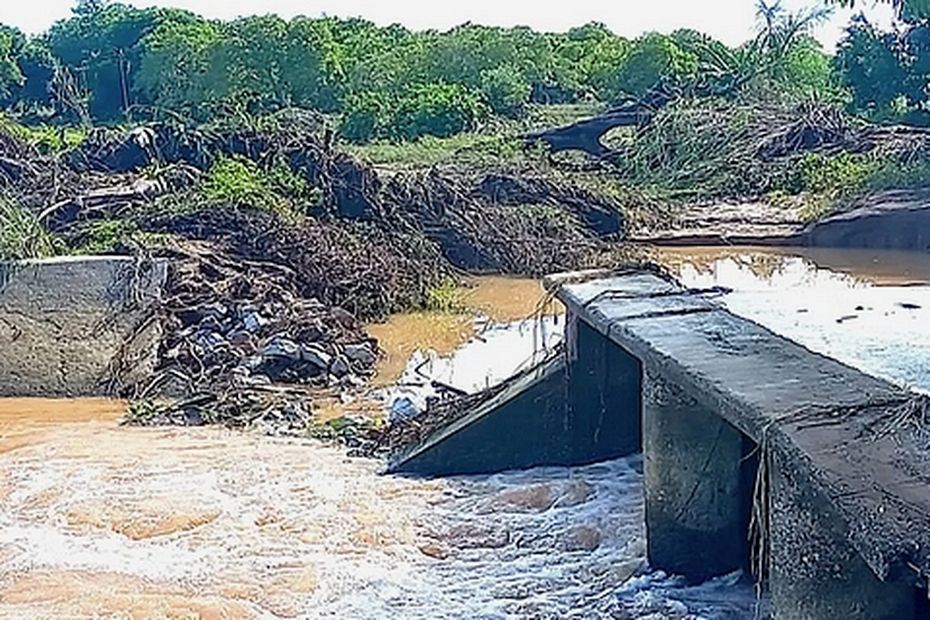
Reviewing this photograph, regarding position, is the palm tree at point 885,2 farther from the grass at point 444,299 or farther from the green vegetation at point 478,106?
the grass at point 444,299

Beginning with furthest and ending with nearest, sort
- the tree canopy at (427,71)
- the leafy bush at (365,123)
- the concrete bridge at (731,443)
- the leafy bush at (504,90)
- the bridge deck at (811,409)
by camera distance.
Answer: the leafy bush at (504,90)
the leafy bush at (365,123)
the tree canopy at (427,71)
the concrete bridge at (731,443)
the bridge deck at (811,409)

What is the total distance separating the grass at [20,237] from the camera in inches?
456

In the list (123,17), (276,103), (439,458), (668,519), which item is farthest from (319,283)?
(123,17)

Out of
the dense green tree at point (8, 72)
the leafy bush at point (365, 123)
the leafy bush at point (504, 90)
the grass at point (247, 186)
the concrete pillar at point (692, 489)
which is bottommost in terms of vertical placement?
the concrete pillar at point (692, 489)

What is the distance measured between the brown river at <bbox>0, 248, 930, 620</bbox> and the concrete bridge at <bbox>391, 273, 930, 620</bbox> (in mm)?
216

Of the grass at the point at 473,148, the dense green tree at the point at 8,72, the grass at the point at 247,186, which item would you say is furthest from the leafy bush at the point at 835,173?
the dense green tree at the point at 8,72

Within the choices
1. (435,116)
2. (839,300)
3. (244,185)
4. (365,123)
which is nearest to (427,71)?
(435,116)

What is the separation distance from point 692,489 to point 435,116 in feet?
91.6

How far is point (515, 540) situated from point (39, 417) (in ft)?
16.9

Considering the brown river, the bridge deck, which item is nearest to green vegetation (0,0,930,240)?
the brown river

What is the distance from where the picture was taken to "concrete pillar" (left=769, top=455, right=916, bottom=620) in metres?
3.95

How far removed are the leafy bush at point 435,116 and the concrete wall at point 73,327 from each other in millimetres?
21427

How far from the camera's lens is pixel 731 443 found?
599 centimetres

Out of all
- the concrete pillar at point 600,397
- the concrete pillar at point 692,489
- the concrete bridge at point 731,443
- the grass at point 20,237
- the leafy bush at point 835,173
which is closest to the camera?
the concrete bridge at point 731,443
